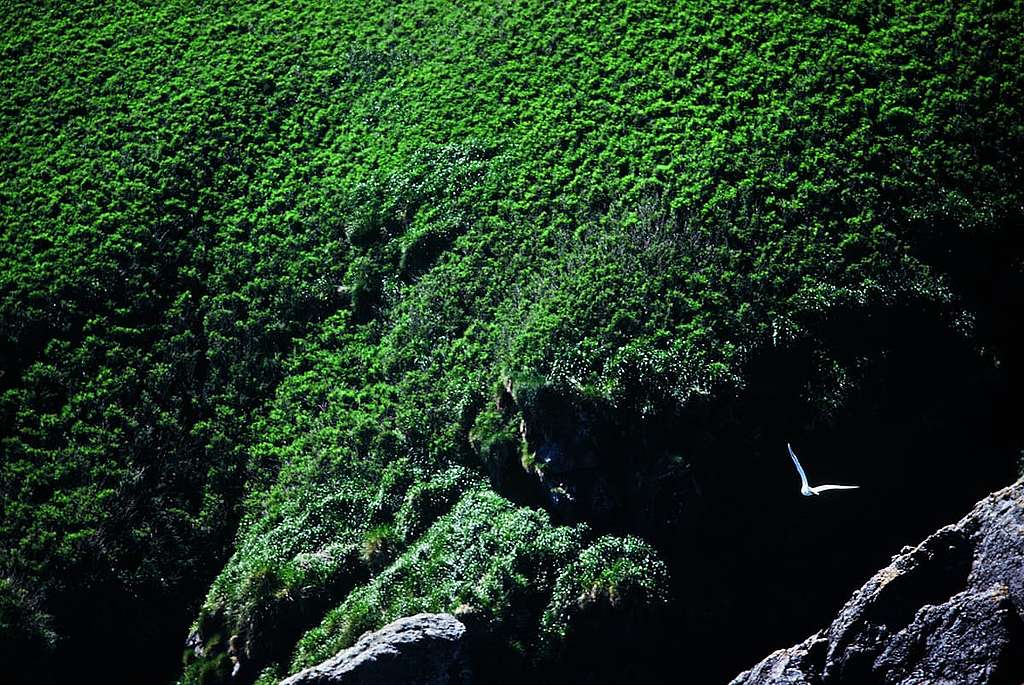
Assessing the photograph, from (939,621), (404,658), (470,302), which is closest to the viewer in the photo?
(939,621)

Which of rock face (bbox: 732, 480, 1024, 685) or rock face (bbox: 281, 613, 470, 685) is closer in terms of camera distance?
rock face (bbox: 732, 480, 1024, 685)

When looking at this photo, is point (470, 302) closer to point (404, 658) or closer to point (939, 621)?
point (404, 658)

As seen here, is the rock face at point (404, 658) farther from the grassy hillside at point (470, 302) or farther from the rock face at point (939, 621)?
the rock face at point (939, 621)

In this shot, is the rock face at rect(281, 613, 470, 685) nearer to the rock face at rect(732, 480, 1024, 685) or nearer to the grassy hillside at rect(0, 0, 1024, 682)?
the grassy hillside at rect(0, 0, 1024, 682)

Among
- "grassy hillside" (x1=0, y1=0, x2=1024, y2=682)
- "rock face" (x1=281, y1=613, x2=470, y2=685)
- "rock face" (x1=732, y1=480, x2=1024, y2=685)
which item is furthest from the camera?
"grassy hillside" (x1=0, y1=0, x2=1024, y2=682)

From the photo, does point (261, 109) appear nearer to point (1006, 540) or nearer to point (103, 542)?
point (103, 542)

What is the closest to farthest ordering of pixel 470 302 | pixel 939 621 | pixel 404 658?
pixel 939 621 → pixel 404 658 → pixel 470 302

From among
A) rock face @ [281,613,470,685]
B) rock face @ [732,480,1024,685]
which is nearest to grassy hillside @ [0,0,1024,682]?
rock face @ [281,613,470,685]

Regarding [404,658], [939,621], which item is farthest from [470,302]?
[939,621]
